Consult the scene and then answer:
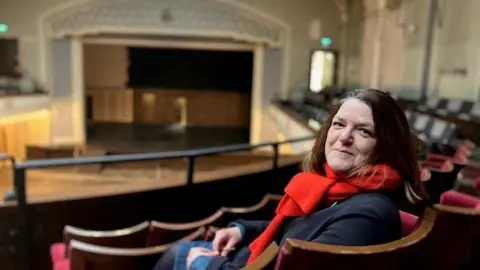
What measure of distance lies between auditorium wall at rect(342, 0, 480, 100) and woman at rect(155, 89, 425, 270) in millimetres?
5421

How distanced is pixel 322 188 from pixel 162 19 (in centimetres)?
1143

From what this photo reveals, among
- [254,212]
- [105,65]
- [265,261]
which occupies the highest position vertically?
[105,65]

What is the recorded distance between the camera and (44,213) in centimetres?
251

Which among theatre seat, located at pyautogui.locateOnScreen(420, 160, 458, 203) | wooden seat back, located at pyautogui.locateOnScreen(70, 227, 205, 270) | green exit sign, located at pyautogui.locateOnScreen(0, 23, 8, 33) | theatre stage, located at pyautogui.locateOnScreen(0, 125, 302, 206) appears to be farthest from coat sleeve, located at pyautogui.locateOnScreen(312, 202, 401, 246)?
green exit sign, located at pyautogui.locateOnScreen(0, 23, 8, 33)

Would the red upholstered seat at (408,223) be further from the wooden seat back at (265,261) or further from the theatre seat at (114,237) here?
the theatre seat at (114,237)

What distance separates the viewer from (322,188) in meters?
1.39

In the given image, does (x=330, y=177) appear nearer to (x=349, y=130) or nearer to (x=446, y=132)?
(x=349, y=130)

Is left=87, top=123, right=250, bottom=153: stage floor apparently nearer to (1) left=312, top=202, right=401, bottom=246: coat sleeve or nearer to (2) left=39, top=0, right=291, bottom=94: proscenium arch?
(2) left=39, top=0, right=291, bottom=94: proscenium arch

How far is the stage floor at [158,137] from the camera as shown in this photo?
482 inches

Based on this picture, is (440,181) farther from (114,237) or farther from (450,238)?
(114,237)

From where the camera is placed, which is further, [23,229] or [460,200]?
[23,229]

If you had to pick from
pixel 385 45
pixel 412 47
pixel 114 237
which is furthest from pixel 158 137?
pixel 114 237

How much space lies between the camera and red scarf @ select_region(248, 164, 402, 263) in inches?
52.6

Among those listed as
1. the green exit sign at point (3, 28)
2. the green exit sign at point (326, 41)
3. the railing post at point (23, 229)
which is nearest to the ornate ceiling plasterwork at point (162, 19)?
the green exit sign at point (3, 28)
